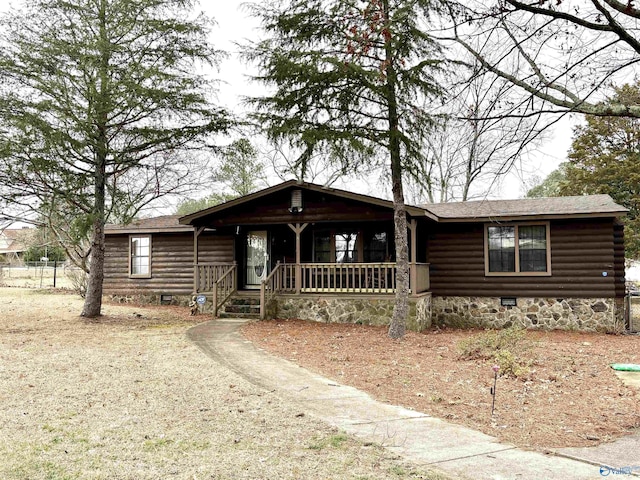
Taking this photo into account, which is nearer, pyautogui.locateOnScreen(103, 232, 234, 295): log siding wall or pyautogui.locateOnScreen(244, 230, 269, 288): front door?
pyautogui.locateOnScreen(244, 230, 269, 288): front door

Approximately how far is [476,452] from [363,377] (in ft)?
10.2

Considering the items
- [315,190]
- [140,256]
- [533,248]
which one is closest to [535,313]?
[533,248]

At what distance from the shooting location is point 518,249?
14117 millimetres

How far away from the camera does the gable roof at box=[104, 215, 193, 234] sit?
1725 cm

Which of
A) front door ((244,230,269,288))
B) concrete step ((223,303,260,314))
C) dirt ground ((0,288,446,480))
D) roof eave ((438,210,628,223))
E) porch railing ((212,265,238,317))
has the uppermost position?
roof eave ((438,210,628,223))

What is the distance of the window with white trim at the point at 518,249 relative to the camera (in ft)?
45.8

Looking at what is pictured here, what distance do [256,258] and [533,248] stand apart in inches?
318

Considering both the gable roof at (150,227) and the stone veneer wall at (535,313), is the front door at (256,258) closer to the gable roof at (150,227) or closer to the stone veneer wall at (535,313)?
the gable roof at (150,227)

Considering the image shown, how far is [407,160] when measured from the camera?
11.0 metres

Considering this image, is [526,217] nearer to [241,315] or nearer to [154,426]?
[241,315]

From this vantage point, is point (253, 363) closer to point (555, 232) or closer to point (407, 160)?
point (407, 160)

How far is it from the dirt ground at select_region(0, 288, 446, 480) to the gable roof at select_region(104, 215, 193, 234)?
8.24m

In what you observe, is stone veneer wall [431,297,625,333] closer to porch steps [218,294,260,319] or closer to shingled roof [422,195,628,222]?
shingled roof [422,195,628,222]

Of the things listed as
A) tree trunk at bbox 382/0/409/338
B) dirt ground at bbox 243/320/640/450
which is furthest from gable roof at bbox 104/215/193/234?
tree trunk at bbox 382/0/409/338
